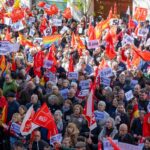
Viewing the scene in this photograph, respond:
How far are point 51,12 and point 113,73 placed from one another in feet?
37.7

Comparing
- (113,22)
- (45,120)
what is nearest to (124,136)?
(45,120)

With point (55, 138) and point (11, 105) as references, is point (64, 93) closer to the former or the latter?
point (11, 105)

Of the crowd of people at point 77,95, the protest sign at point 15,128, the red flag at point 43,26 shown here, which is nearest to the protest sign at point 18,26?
the crowd of people at point 77,95

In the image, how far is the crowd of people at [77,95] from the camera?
34.2 ft

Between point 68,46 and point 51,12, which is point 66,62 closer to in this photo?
point 68,46

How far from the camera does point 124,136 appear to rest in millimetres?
10336

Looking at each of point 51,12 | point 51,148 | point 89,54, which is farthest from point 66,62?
point 51,12

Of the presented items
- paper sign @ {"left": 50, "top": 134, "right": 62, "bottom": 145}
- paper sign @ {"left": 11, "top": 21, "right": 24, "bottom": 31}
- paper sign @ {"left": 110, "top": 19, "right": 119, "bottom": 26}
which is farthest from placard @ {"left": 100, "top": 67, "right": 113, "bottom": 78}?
paper sign @ {"left": 110, "top": 19, "right": 119, "bottom": 26}

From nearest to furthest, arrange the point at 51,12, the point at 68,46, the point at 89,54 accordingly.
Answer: the point at 89,54 → the point at 68,46 → the point at 51,12

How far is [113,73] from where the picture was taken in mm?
15141

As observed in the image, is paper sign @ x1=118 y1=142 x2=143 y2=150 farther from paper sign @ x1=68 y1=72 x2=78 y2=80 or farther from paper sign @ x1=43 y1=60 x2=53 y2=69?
paper sign @ x1=43 y1=60 x2=53 y2=69

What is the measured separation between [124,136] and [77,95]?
3.11m

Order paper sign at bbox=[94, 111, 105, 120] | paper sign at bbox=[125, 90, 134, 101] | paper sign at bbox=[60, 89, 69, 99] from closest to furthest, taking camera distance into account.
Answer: paper sign at bbox=[94, 111, 105, 120] < paper sign at bbox=[125, 90, 134, 101] < paper sign at bbox=[60, 89, 69, 99]

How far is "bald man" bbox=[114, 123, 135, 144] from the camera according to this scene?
1025 cm
